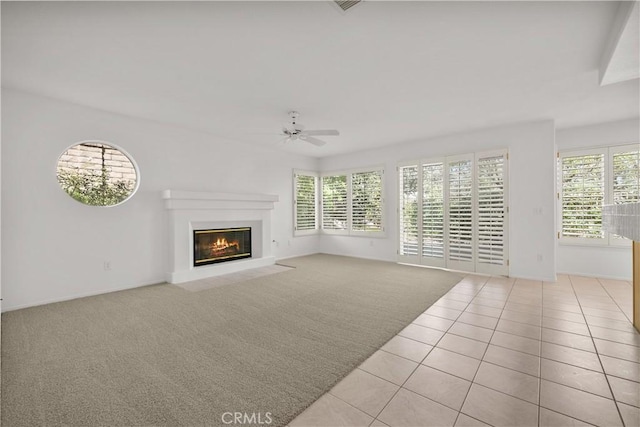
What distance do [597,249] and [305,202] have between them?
18.5 ft

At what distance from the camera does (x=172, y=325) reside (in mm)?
2803

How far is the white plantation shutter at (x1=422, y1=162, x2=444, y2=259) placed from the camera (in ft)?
17.4

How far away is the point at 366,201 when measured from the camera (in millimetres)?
6465

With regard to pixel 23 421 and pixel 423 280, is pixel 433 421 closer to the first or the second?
pixel 23 421

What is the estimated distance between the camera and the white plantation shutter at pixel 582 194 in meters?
4.53

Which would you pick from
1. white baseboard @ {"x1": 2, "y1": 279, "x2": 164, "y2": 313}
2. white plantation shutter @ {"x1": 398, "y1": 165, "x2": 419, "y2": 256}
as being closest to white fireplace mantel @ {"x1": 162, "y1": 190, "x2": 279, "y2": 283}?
white baseboard @ {"x1": 2, "y1": 279, "x2": 164, "y2": 313}

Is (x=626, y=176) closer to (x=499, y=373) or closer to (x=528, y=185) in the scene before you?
(x=528, y=185)

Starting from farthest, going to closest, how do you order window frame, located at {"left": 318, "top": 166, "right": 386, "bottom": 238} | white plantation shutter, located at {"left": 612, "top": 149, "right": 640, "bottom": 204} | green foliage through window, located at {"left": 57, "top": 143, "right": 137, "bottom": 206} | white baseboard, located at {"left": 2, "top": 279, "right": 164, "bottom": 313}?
1. window frame, located at {"left": 318, "top": 166, "right": 386, "bottom": 238}
2. white plantation shutter, located at {"left": 612, "top": 149, "right": 640, "bottom": 204}
3. green foliage through window, located at {"left": 57, "top": 143, "right": 137, "bottom": 206}
4. white baseboard, located at {"left": 2, "top": 279, "right": 164, "bottom": 313}

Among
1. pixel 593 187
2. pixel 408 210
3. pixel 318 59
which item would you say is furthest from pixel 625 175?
pixel 318 59

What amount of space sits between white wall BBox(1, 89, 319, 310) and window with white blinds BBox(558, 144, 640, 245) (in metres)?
6.27

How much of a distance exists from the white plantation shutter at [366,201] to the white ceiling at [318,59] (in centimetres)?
225

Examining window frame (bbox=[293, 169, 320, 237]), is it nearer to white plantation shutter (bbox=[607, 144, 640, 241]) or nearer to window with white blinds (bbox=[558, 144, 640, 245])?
window with white blinds (bbox=[558, 144, 640, 245])

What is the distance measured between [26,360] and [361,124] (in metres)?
4.66

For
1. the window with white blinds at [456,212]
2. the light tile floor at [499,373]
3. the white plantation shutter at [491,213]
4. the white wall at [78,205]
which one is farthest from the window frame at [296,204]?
the light tile floor at [499,373]
